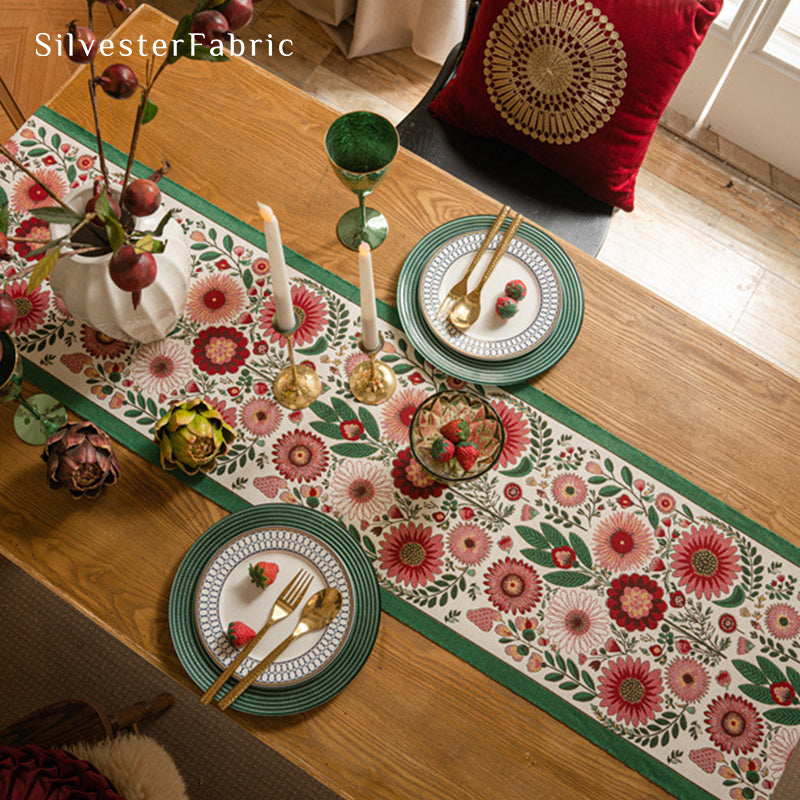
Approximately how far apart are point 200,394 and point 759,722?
0.88 metres

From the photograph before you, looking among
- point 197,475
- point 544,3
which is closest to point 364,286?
point 197,475

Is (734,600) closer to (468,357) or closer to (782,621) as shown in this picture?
(782,621)

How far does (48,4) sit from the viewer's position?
201 centimetres

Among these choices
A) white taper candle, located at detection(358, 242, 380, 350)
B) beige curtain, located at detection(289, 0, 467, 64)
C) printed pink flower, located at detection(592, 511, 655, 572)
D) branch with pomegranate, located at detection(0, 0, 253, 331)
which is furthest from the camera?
beige curtain, located at detection(289, 0, 467, 64)

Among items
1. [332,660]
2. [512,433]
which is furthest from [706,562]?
[332,660]

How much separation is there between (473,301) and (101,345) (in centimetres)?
57

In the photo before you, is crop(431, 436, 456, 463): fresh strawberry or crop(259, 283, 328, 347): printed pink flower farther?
crop(259, 283, 328, 347): printed pink flower

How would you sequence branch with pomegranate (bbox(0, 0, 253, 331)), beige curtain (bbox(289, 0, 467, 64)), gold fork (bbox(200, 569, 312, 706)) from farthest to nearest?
beige curtain (bbox(289, 0, 467, 64)), gold fork (bbox(200, 569, 312, 706)), branch with pomegranate (bbox(0, 0, 253, 331))

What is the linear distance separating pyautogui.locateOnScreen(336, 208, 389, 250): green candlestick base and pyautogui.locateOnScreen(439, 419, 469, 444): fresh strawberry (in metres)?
0.34

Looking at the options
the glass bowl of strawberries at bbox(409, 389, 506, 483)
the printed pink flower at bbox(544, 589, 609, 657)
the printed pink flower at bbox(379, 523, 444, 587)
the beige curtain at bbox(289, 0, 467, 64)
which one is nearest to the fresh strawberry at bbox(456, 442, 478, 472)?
the glass bowl of strawberries at bbox(409, 389, 506, 483)

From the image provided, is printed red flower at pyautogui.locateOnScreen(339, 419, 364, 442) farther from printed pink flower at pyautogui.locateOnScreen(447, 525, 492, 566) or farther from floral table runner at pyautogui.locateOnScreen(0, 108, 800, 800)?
printed pink flower at pyautogui.locateOnScreen(447, 525, 492, 566)

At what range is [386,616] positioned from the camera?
3.35 ft

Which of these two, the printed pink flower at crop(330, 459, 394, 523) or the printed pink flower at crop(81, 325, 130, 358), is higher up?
the printed pink flower at crop(330, 459, 394, 523)

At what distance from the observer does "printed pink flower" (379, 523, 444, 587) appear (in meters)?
1.04
